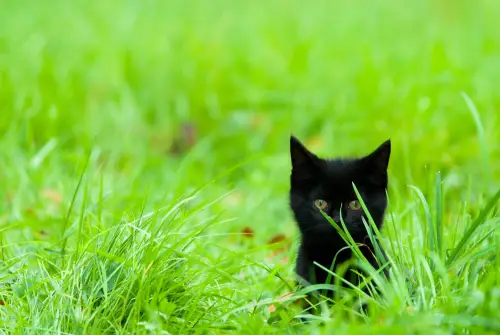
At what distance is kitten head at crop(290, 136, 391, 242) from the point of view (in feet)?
9.98

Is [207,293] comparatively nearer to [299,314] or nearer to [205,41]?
[299,314]

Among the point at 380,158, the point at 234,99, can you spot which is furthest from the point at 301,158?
the point at 234,99

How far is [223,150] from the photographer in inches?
228

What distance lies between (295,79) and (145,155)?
1.36 metres

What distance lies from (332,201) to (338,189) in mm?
51

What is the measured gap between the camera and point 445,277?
2.45 meters

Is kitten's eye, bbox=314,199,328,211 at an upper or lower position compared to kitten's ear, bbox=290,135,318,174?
lower

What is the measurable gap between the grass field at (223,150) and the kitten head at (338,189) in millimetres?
158

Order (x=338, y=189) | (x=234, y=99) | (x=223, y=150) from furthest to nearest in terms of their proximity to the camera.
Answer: (x=234, y=99) → (x=223, y=150) → (x=338, y=189)

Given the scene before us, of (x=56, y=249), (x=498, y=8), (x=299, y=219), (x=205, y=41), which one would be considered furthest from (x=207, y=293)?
(x=498, y=8)

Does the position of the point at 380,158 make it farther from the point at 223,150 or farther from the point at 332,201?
the point at 223,150

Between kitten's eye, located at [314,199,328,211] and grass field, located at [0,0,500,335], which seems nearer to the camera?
grass field, located at [0,0,500,335]

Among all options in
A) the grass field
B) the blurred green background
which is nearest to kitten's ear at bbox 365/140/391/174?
the grass field

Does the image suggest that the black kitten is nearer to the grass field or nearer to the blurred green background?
the grass field
